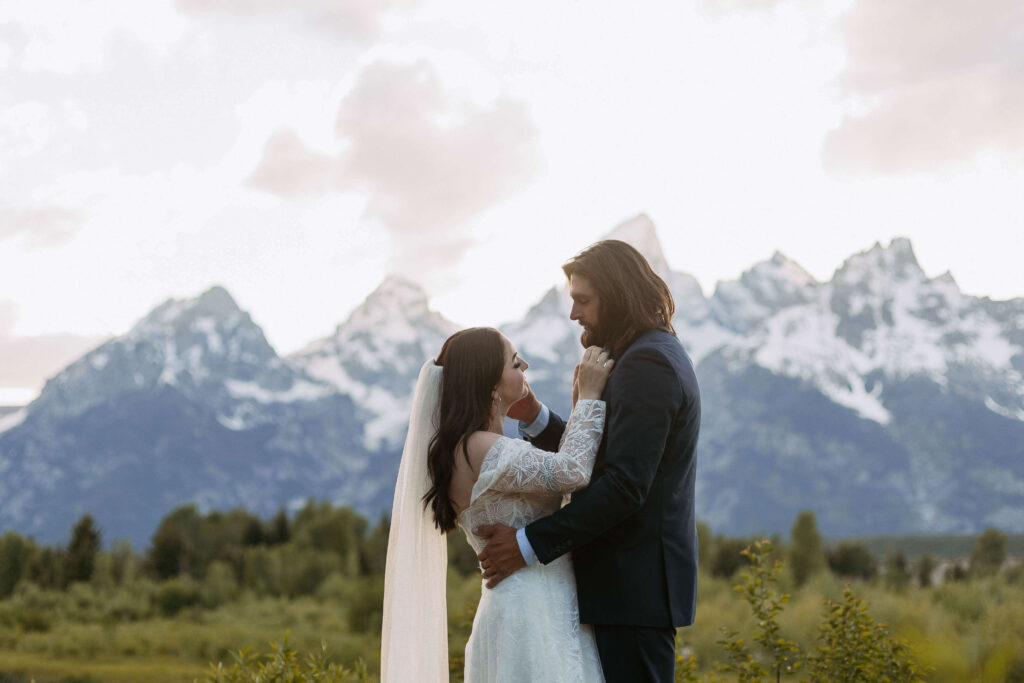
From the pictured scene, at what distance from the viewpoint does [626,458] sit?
11.4 feet

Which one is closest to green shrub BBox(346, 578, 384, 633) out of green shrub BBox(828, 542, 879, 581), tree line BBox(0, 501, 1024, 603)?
tree line BBox(0, 501, 1024, 603)

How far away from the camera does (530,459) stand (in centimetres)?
366

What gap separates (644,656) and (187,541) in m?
22.6

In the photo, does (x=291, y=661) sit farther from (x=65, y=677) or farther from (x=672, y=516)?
(x=65, y=677)

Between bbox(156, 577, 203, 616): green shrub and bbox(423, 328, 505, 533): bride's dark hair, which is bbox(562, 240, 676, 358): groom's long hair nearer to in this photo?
bbox(423, 328, 505, 533): bride's dark hair

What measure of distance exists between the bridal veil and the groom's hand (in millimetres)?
570

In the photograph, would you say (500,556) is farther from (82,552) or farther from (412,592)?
(82,552)

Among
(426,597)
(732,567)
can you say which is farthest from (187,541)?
(426,597)

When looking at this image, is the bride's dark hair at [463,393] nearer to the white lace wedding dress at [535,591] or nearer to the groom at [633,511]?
the white lace wedding dress at [535,591]

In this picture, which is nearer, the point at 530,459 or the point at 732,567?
the point at 530,459

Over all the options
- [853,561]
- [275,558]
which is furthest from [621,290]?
[853,561]

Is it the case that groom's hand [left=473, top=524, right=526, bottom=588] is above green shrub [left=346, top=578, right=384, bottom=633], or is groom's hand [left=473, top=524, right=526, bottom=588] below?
above

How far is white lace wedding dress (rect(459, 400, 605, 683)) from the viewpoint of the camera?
3.62m

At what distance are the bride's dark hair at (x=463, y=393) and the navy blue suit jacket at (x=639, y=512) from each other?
0.47 metres
